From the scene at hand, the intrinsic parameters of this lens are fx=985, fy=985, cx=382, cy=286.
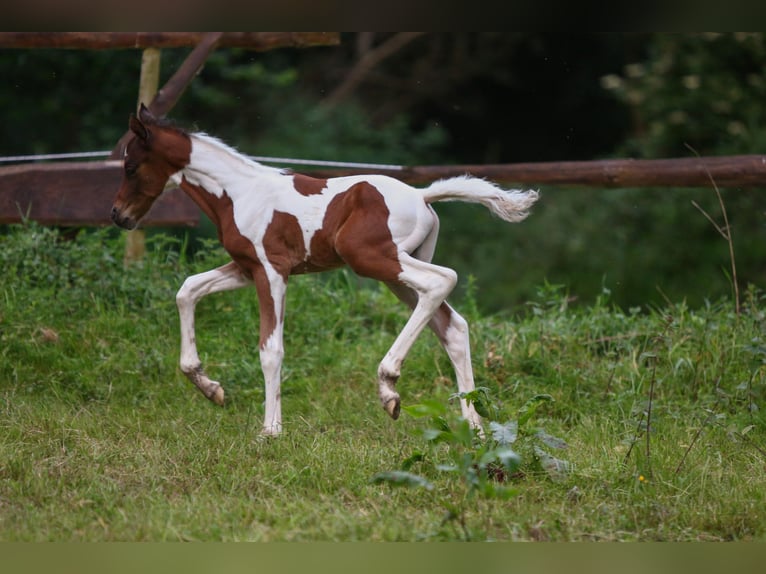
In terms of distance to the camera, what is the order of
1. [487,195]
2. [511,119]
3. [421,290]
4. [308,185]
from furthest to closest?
[511,119] < [308,185] < [487,195] < [421,290]

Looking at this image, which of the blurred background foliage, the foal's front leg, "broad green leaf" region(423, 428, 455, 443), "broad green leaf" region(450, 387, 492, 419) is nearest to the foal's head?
the foal's front leg

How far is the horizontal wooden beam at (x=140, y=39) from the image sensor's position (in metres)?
7.37

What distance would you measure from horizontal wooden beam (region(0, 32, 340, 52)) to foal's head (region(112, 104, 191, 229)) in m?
2.41

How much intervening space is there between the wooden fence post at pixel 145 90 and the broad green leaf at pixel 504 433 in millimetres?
4075

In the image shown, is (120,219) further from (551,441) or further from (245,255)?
(551,441)

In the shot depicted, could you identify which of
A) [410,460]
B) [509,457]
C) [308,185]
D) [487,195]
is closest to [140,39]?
[308,185]

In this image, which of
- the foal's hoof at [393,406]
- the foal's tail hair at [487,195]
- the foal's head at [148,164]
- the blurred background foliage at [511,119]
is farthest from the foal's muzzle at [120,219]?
the blurred background foliage at [511,119]

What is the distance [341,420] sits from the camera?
19.5 feet

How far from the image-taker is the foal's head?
17.8 ft

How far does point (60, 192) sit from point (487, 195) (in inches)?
144

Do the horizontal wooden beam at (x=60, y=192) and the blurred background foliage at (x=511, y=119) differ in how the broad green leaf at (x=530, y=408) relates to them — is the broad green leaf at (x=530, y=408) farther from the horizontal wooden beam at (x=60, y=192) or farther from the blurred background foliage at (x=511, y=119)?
the blurred background foliage at (x=511, y=119)

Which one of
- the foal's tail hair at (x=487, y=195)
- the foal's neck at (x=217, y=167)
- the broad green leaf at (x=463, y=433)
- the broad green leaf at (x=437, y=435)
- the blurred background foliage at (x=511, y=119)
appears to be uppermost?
the foal's neck at (x=217, y=167)

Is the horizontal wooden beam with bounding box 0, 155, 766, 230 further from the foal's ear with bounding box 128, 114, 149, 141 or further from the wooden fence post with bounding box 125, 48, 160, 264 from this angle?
the foal's ear with bounding box 128, 114, 149, 141

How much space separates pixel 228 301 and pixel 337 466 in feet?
9.36
